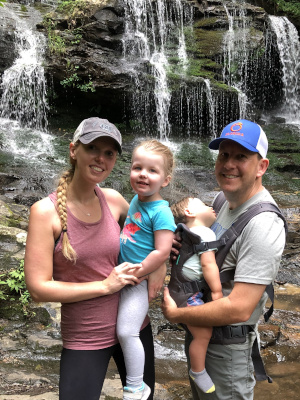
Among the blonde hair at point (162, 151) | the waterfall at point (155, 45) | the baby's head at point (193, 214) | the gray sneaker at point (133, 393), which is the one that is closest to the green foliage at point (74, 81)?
the waterfall at point (155, 45)

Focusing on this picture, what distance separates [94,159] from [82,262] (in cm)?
52

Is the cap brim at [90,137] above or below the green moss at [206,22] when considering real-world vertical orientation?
below

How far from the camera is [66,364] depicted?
7.02 feet

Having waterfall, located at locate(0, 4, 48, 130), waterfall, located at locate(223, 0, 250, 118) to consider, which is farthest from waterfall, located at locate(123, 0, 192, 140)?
waterfall, located at locate(0, 4, 48, 130)

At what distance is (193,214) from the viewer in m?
2.41

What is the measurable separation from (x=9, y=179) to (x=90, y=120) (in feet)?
27.3

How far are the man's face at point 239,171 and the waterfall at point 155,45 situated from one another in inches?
459

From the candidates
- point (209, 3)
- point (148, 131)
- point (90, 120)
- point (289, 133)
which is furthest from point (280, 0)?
point (90, 120)

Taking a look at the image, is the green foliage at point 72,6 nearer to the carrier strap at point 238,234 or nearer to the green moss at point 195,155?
the green moss at point 195,155

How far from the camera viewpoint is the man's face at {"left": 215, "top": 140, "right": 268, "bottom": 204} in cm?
221

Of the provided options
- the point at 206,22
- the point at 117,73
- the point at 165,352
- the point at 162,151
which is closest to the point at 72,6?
the point at 117,73

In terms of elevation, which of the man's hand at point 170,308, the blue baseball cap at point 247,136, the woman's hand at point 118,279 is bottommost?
the man's hand at point 170,308

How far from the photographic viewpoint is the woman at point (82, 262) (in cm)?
206

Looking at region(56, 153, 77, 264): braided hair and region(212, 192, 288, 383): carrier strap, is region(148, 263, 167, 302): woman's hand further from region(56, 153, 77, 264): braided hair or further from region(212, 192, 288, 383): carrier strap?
region(56, 153, 77, 264): braided hair
